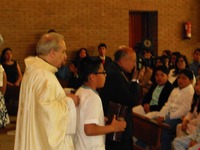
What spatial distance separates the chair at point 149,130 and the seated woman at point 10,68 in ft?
15.3

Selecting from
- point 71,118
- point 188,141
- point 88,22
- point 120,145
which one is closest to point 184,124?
point 188,141

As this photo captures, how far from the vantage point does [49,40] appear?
366 cm

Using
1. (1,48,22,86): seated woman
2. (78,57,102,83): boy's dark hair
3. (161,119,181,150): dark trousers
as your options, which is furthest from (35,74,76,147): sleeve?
(1,48,22,86): seated woman

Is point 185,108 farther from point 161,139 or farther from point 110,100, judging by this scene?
point 110,100

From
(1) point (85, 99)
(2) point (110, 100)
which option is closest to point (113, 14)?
(2) point (110, 100)

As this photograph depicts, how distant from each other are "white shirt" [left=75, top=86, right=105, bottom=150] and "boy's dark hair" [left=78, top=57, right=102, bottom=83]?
13cm

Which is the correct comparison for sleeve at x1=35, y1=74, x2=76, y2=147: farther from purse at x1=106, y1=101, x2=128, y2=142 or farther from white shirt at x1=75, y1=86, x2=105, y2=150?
purse at x1=106, y1=101, x2=128, y2=142

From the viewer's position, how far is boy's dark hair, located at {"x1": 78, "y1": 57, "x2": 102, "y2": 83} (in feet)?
13.0

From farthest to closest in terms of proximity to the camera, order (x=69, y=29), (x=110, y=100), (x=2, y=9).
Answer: (x=69, y=29) < (x=2, y=9) < (x=110, y=100)

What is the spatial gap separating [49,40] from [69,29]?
335 inches

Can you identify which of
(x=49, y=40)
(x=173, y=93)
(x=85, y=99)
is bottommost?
(x=173, y=93)

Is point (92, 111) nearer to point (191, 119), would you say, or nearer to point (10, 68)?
point (191, 119)

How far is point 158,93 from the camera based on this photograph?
23.8 feet

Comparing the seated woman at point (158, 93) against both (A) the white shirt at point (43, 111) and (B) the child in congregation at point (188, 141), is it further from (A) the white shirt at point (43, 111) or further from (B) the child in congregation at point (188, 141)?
(A) the white shirt at point (43, 111)
